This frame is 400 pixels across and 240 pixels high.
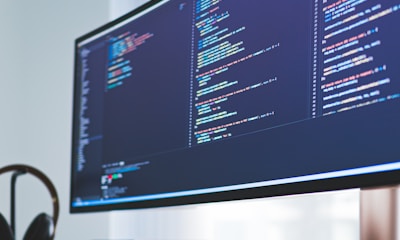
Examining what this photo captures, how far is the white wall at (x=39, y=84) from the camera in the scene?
6.59 ft

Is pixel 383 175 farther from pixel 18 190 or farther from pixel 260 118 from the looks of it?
pixel 18 190

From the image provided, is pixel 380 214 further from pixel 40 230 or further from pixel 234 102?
pixel 40 230

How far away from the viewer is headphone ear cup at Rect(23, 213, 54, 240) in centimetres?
126

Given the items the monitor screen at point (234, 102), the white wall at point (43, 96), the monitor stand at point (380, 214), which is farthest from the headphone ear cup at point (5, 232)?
the monitor stand at point (380, 214)

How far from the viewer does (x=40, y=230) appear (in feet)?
4.17

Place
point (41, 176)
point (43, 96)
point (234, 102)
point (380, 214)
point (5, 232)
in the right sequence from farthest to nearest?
point (43, 96) < point (41, 176) < point (5, 232) < point (234, 102) < point (380, 214)

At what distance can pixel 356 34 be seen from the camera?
824 mm

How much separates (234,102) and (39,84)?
1177mm

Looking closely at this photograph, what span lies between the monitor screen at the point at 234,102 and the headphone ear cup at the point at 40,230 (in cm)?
11

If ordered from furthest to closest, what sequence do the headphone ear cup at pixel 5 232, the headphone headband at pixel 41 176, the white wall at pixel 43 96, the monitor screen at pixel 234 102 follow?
the white wall at pixel 43 96 → the headphone headband at pixel 41 176 → the headphone ear cup at pixel 5 232 → the monitor screen at pixel 234 102

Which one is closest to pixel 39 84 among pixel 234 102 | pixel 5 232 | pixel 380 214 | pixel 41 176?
pixel 41 176

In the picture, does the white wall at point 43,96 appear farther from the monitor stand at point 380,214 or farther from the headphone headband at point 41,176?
the monitor stand at point 380,214

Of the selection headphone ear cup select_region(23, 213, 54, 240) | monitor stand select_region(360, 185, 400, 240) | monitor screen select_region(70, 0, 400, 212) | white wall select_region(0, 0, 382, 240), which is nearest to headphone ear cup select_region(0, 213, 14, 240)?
headphone ear cup select_region(23, 213, 54, 240)

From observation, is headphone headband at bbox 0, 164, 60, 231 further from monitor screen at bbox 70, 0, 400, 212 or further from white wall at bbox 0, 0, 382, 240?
white wall at bbox 0, 0, 382, 240
